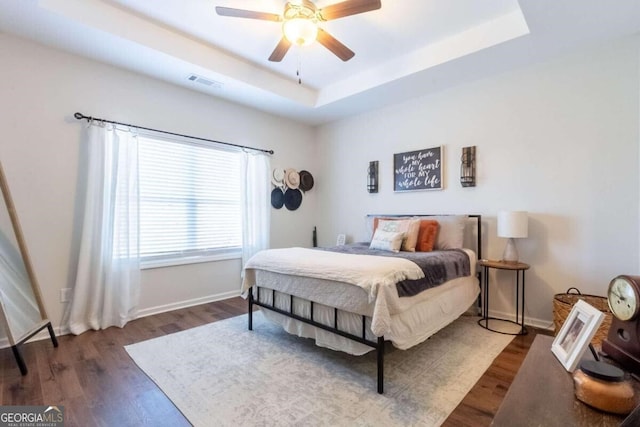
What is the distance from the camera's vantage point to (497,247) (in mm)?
3256

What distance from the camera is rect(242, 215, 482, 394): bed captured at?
192cm

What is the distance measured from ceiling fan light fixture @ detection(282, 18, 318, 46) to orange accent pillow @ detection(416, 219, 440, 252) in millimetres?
2125

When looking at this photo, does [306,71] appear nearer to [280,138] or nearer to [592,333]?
[280,138]

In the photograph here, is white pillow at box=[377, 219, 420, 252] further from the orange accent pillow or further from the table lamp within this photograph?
the table lamp

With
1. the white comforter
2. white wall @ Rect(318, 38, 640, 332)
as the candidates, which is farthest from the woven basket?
the white comforter

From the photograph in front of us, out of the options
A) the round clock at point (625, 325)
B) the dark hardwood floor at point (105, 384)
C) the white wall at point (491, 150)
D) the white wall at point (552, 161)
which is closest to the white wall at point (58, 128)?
the white wall at point (491, 150)

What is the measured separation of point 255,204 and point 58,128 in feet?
7.19

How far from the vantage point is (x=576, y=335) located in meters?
1.00

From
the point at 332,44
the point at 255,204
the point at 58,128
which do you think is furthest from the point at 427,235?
the point at 58,128

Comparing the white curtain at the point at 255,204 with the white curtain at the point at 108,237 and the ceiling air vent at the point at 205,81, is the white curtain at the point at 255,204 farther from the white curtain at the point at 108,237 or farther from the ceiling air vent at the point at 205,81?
the white curtain at the point at 108,237

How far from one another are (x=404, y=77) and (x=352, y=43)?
699 mm

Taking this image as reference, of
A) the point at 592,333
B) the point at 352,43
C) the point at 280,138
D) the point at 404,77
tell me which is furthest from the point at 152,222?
the point at 592,333

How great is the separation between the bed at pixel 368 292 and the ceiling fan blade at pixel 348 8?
69.6 inches

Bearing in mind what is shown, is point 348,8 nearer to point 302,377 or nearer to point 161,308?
point 302,377
